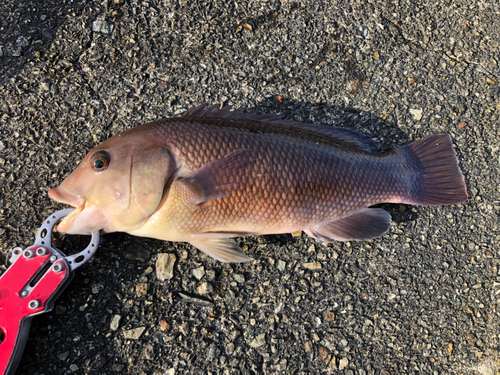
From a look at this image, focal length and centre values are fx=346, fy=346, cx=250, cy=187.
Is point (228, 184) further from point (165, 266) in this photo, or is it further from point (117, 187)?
point (165, 266)

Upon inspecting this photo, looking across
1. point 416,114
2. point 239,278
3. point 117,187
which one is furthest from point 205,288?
point 416,114

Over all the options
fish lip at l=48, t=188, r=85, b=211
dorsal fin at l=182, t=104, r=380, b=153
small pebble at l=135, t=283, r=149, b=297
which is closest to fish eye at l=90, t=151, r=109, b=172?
fish lip at l=48, t=188, r=85, b=211

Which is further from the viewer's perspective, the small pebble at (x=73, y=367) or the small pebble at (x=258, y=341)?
the small pebble at (x=258, y=341)

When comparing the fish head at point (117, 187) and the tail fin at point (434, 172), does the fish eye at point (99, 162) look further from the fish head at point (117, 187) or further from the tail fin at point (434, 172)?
the tail fin at point (434, 172)

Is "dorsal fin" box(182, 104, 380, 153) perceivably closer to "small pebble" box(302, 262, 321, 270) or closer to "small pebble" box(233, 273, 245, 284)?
"small pebble" box(302, 262, 321, 270)

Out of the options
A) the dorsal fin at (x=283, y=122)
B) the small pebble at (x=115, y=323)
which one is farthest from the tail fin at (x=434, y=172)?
the small pebble at (x=115, y=323)

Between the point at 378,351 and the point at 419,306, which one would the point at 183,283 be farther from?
the point at 419,306

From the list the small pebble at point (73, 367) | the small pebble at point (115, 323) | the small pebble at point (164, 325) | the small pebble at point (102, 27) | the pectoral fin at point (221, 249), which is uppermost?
the small pebble at point (102, 27)
